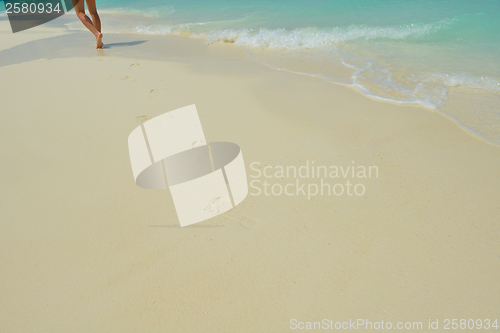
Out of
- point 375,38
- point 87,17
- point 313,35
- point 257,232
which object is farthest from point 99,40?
point 257,232

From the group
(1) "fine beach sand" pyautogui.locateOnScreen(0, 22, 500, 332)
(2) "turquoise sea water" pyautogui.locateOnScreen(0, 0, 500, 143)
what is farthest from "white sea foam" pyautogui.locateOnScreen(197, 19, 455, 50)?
(1) "fine beach sand" pyautogui.locateOnScreen(0, 22, 500, 332)

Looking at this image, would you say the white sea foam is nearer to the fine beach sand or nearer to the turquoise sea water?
the turquoise sea water

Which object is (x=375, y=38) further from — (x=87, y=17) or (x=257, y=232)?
(x=257, y=232)

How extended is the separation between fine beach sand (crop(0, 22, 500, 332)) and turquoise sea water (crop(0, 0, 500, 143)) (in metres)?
0.72

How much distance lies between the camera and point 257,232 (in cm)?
154

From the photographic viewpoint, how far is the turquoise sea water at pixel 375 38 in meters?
3.13

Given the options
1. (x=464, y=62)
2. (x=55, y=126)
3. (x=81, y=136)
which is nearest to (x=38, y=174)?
(x=81, y=136)

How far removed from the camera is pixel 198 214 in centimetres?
163

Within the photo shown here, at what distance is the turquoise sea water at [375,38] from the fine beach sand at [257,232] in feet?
2.37

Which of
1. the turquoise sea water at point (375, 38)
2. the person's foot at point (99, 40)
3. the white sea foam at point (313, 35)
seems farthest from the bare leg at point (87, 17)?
the white sea foam at point (313, 35)

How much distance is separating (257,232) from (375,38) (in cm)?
461

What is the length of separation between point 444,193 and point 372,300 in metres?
0.85

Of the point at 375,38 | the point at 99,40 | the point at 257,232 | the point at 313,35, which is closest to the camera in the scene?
the point at 257,232

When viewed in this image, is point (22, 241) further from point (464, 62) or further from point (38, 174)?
point (464, 62)
